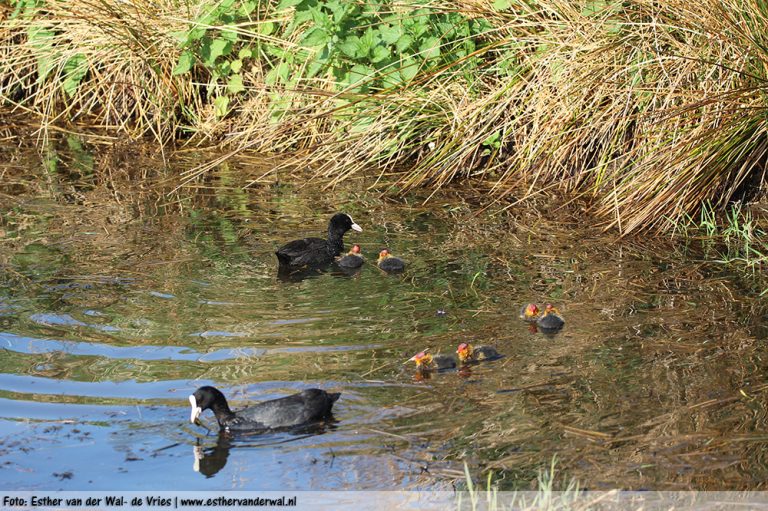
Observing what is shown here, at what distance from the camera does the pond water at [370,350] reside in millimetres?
5016

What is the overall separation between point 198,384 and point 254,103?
5.92 meters

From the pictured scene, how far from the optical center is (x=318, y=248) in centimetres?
823

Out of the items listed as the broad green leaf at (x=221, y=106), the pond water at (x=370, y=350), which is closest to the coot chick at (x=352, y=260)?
the pond water at (x=370, y=350)

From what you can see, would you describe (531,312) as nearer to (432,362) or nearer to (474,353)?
(474,353)

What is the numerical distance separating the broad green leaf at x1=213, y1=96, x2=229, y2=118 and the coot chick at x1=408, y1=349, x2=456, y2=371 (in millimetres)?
6244

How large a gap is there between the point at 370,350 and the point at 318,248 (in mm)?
1984

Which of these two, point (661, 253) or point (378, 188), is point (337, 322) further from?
point (378, 188)

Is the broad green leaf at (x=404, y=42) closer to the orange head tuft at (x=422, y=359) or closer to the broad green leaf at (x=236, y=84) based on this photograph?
the broad green leaf at (x=236, y=84)

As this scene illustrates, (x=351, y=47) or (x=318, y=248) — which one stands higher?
(x=351, y=47)

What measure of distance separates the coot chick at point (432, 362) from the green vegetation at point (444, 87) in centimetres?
298

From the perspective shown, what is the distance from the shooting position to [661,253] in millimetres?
8148

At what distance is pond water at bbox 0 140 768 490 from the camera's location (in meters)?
5.02

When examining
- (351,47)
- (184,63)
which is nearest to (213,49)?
(184,63)

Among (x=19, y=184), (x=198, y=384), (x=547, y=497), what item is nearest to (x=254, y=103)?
(x=19, y=184)
